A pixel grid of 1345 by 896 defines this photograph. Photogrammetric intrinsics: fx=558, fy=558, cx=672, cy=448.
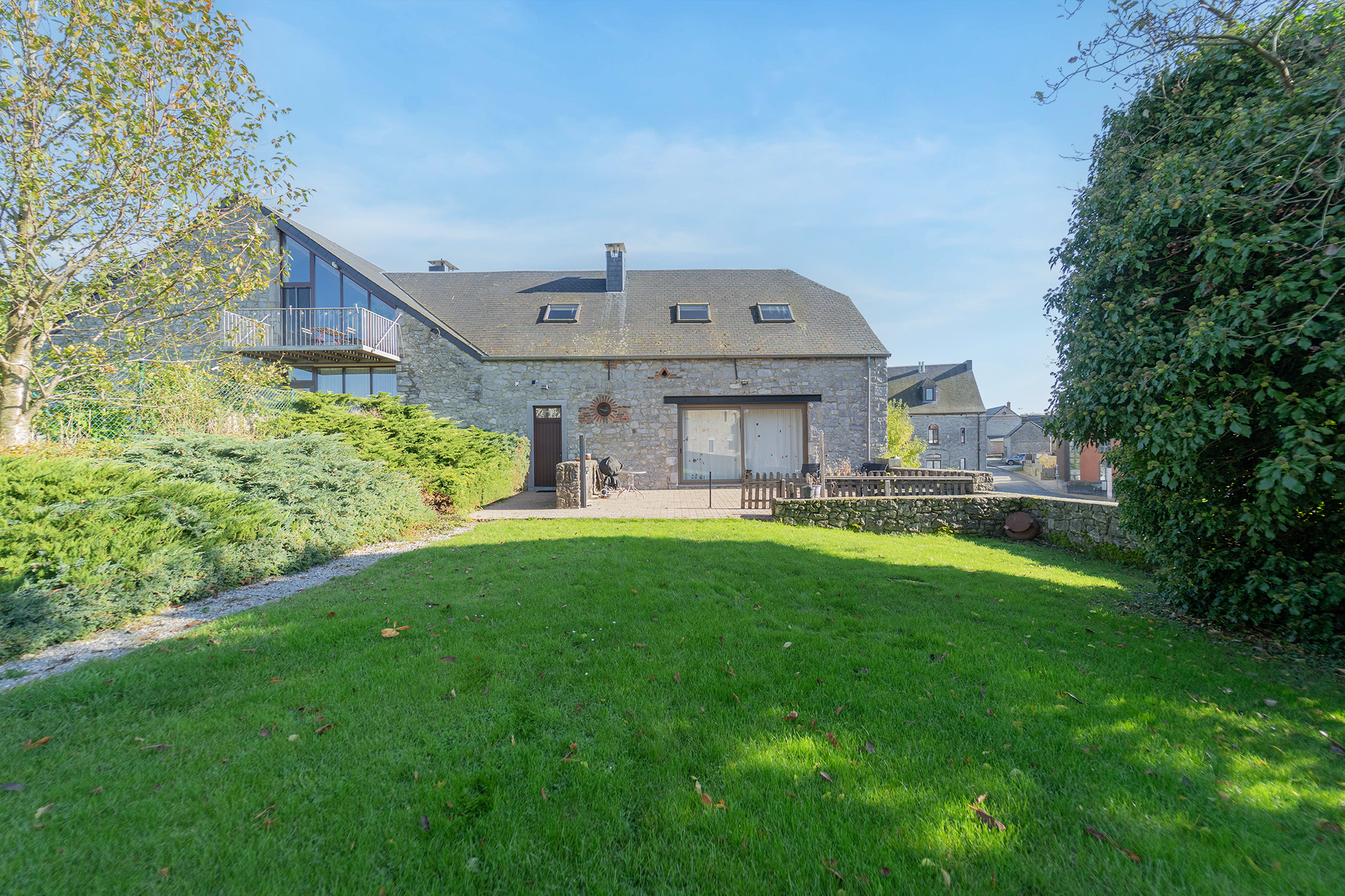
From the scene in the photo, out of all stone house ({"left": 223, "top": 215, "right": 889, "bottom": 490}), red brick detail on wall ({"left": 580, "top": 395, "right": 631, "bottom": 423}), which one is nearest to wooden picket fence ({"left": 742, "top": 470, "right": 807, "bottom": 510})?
stone house ({"left": 223, "top": 215, "right": 889, "bottom": 490})

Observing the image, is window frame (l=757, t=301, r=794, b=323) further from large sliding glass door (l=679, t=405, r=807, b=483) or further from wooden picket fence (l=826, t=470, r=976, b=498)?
wooden picket fence (l=826, t=470, r=976, b=498)

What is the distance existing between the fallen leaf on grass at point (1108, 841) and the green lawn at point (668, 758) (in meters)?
0.02

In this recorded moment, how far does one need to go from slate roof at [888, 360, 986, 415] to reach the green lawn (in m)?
34.4

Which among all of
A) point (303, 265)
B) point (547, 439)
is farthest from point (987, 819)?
point (303, 265)

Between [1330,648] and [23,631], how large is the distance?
30.8ft

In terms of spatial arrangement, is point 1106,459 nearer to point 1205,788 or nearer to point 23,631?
point 1205,788

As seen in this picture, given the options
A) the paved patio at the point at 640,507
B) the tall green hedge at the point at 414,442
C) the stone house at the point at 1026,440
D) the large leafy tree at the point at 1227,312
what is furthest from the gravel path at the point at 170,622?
the stone house at the point at 1026,440

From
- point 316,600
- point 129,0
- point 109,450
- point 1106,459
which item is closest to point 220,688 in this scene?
point 316,600

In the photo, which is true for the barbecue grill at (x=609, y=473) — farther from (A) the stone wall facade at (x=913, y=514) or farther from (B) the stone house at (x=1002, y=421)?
(B) the stone house at (x=1002, y=421)

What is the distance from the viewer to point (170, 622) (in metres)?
4.61

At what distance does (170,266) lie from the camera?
6.57 m

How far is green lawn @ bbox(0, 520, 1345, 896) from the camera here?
6.40ft

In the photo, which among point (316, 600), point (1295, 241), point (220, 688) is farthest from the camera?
point (316, 600)

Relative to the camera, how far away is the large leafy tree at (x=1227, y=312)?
355cm
